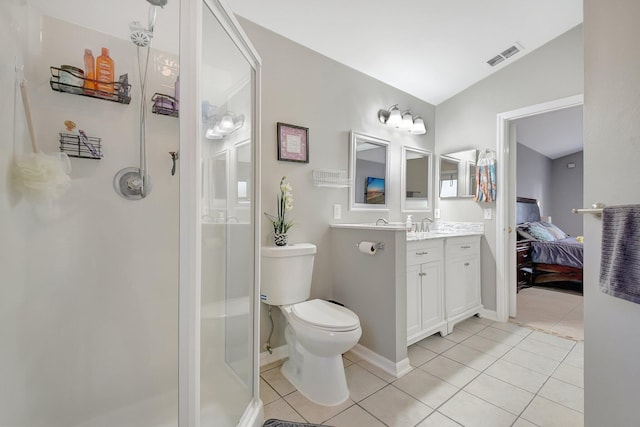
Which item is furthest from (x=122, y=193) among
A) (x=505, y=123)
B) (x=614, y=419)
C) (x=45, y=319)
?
(x=505, y=123)

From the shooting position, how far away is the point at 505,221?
2.72m

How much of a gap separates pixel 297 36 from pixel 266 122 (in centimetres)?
73

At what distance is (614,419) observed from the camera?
3.11ft

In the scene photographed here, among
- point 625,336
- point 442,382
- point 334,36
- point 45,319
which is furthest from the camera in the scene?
point 334,36

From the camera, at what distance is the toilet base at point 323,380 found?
1536 millimetres

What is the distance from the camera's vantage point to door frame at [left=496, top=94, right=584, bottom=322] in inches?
105

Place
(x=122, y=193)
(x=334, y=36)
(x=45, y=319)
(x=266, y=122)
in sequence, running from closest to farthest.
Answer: (x=45, y=319) < (x=122, y=193) < (x=266, y=122) < (x=334, y=36)

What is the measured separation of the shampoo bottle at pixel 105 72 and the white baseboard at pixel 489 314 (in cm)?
354

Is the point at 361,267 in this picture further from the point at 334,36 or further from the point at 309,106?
the point at 334,36

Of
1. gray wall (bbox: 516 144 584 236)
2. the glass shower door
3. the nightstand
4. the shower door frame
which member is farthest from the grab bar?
gray wall (bbox: 516 144 584 236)

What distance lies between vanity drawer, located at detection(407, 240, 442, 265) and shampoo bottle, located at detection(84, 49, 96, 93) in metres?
2.10

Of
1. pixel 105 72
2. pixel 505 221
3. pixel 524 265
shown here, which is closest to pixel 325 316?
pixel 105 72

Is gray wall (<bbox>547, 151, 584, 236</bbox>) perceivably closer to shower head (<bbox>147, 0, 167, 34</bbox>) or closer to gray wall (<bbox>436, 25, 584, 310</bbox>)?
gray wall (<bbox>436, 25, 584, 310</bbox>)

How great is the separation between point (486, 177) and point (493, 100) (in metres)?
0.84
